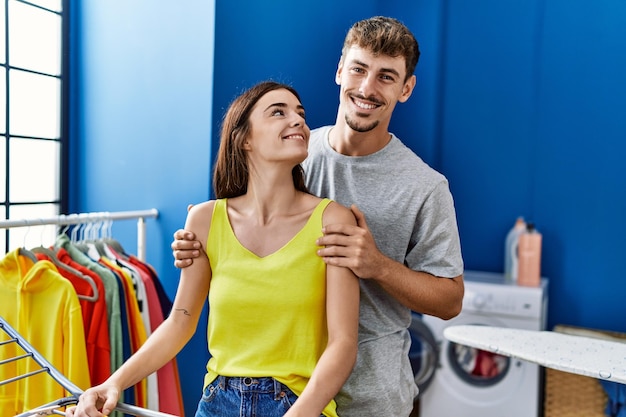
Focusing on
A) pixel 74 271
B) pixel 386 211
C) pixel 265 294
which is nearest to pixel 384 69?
pixel 386 211

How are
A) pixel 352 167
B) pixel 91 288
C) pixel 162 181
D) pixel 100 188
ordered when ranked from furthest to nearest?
1. pixel 100 188
2. pixel 162 181
3. pixel 91 288
4. pixel 352 167

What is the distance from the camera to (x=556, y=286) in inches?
136

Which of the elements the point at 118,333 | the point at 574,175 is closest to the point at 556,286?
the point at 574,175

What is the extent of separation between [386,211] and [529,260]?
1968mm

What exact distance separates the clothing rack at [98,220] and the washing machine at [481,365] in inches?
57.3

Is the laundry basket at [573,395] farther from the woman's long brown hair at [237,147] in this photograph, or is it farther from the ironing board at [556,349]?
the woman's long brown hair at [237,147]

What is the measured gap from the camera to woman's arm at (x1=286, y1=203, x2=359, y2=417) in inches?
45.6

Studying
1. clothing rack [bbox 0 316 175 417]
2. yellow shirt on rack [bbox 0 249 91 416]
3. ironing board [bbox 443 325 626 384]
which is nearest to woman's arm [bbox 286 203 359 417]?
clothing rack [bbox 0 316 175 417]

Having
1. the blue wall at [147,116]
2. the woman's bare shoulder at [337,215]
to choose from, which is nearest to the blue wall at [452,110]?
the blue wall at [147,116]

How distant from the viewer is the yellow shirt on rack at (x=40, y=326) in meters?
1.83

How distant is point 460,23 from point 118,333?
261 centimetres

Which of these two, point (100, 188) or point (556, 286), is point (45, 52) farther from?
point (556, 286)

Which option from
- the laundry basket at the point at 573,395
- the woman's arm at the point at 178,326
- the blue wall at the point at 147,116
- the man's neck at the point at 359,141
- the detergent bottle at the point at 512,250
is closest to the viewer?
the woman's arm at the point at 178,326

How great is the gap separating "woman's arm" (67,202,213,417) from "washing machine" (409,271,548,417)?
77.5 inches
